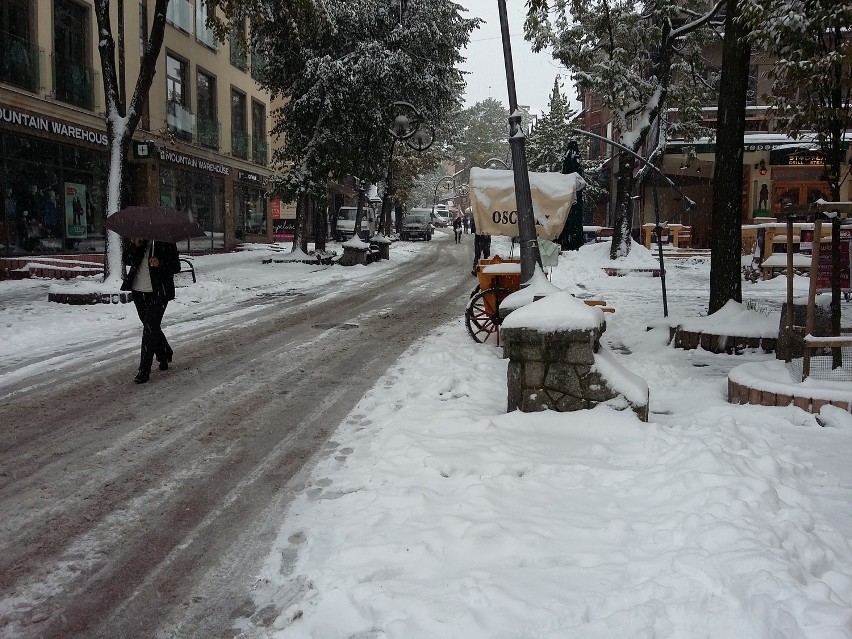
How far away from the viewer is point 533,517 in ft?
12.5

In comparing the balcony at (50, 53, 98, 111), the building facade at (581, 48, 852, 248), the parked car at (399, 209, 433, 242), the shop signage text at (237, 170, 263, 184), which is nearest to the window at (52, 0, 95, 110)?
the balcony at (50, 53, 98, 111)

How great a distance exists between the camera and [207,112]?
29.5m

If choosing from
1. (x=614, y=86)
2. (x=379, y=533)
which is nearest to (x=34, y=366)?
(x=379, y=533)

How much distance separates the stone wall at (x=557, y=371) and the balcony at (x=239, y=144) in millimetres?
29505

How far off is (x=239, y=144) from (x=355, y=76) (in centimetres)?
1213

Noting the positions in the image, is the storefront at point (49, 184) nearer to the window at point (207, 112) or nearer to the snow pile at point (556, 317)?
the window at point (207, 112)

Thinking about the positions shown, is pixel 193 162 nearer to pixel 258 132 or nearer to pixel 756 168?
pixel 258 132

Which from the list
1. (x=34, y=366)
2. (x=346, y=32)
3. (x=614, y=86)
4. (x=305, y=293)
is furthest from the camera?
(x=346, y=32)

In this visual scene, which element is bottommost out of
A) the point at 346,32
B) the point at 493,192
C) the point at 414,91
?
the point at 493,192

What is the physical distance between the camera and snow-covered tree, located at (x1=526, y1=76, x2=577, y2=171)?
4491cm

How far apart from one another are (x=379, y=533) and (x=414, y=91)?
77.2 feet

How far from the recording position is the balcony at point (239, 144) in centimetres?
3219

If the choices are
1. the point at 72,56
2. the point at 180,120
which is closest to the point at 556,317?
the point at 72,56

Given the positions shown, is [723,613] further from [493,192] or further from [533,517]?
[493,192]
